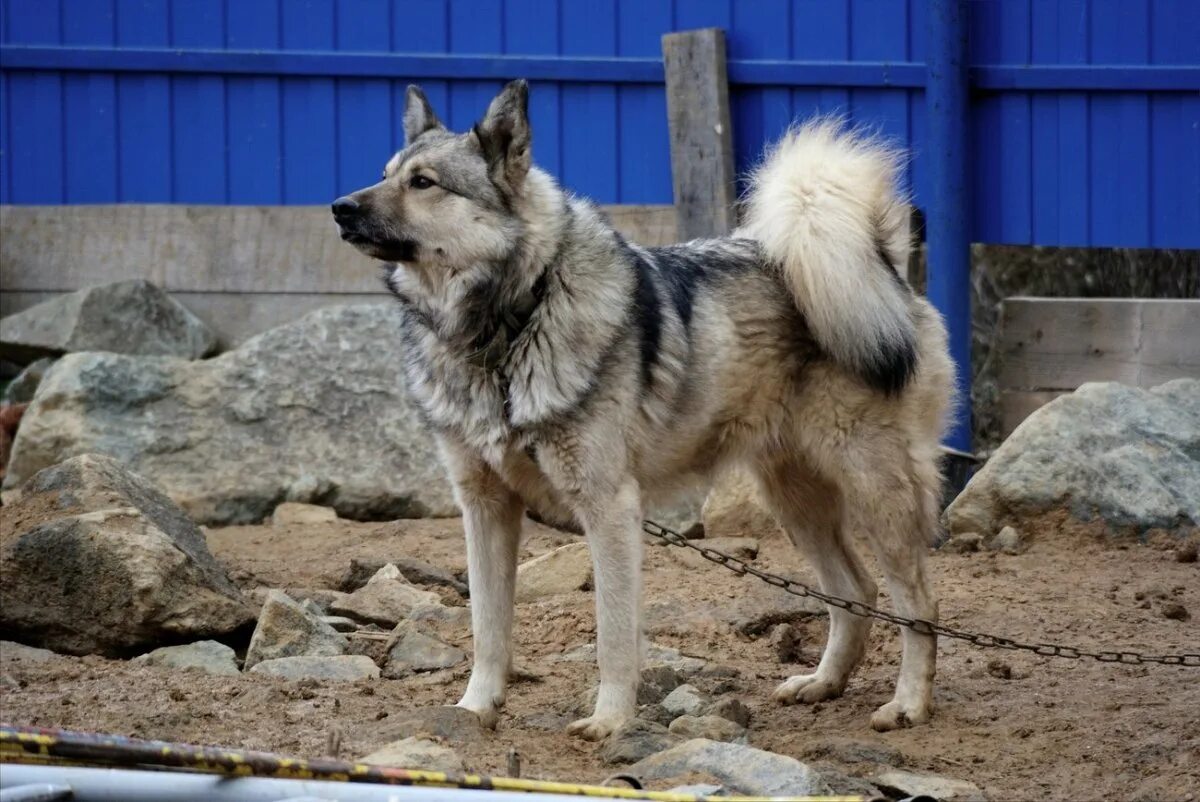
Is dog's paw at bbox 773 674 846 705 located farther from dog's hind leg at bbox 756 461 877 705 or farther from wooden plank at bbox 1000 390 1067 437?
wooden plank at bbox 1000 390 1067 437

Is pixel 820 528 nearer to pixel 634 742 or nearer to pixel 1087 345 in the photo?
pixel 634 742

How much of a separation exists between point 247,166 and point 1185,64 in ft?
17.3

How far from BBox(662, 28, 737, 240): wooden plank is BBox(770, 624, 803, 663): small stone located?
2.79 metres

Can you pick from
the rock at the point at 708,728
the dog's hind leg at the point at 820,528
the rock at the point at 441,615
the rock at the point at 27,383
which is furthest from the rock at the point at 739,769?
the rock at the point at 27,383

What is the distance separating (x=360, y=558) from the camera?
749 cm

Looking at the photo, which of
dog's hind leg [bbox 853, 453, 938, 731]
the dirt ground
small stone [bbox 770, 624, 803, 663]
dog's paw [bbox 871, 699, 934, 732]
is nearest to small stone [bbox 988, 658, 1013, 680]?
the dirt ground

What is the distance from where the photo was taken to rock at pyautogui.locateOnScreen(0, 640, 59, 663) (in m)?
6.00

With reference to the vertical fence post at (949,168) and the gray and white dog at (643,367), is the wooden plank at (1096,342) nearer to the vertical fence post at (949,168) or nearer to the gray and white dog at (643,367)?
the vertical fence post at (949,168)

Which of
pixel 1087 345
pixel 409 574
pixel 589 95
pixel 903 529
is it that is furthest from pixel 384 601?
pixel 1087 345

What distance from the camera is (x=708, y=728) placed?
509 cm

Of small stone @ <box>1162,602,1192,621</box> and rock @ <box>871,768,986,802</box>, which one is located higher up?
small stone @ <box>1162,602,1192,621</box>

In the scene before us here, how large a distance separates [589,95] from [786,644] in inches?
153

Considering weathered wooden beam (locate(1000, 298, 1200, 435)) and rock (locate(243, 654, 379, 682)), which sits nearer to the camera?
rock (locate(243, 654, 379, 682))

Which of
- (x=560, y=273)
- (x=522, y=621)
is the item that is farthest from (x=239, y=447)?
(x=560, y=273)
